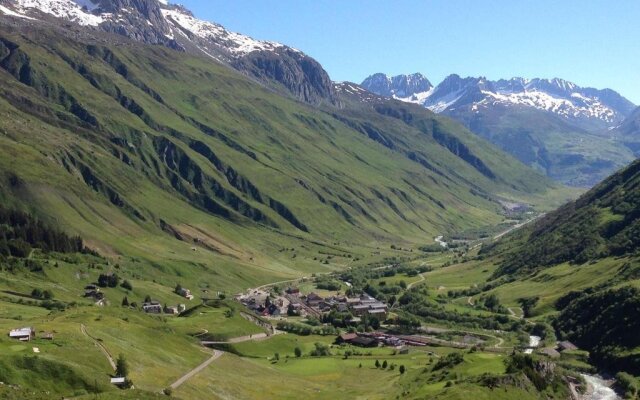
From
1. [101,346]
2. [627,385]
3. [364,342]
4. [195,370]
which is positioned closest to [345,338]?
[364,342]

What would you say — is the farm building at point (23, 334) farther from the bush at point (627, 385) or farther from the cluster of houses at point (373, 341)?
the bush at point (627, 385)

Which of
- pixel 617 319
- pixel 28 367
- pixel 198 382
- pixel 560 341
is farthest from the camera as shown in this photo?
pixel 560 341

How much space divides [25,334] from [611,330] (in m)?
134

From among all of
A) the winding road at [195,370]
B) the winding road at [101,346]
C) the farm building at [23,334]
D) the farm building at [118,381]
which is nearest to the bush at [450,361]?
the winding road at [195,370]

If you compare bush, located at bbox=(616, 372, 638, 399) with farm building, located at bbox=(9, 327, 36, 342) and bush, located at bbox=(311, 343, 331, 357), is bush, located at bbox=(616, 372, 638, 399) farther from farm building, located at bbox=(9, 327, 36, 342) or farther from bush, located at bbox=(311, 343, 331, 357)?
farm building, located at bbox=(9, 327, 36, 342)

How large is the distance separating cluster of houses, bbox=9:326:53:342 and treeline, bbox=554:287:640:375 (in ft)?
385

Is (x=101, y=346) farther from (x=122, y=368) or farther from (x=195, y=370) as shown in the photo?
(x=195, y=370)

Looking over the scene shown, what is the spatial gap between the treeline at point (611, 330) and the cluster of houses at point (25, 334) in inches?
4620

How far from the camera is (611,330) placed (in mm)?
176000

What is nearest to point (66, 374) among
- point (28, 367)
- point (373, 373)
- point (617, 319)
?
point (28, 367)

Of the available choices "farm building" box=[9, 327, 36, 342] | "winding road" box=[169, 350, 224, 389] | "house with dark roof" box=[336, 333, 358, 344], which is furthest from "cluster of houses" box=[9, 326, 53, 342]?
"house with dark roof" box=[336, 333, 358, 344]

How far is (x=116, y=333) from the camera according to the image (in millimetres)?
135750

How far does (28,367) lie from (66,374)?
506cm

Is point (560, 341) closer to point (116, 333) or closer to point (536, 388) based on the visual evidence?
point (536, 388)
